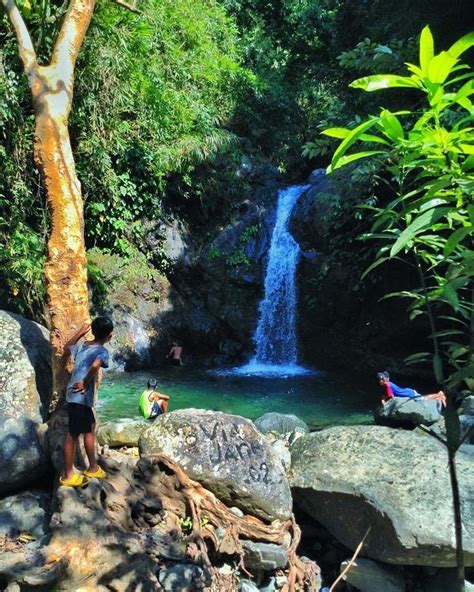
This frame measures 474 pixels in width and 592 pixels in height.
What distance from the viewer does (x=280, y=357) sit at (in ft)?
46.3

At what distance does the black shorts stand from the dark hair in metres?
0.56

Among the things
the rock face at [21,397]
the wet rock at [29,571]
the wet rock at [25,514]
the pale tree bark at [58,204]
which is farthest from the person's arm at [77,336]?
the wet rock at [29,571]

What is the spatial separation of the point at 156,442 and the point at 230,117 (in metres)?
14.2

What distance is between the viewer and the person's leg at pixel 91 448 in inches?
163

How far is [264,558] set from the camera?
4180 millimetres

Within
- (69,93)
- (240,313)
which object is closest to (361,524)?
(69,93)

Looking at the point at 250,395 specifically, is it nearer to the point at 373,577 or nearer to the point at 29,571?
the point at 373,577

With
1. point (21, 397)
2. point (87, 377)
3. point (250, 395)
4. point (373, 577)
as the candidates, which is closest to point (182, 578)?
point (87, 377)

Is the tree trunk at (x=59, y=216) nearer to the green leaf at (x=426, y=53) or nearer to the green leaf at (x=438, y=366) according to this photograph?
the green leaf at (x=438, y=366)

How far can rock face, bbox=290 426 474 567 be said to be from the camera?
4.17 m

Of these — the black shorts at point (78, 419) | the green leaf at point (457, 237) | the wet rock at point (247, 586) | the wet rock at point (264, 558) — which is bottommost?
the wet rock at point (247, 586)

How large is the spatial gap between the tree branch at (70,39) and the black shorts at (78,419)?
3.05m

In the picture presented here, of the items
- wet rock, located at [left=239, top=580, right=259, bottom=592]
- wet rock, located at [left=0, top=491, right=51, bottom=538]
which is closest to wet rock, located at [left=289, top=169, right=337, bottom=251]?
wet rock, located at [left=239, top=580, right=259, bottom=592]

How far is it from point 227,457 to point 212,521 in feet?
1.80
